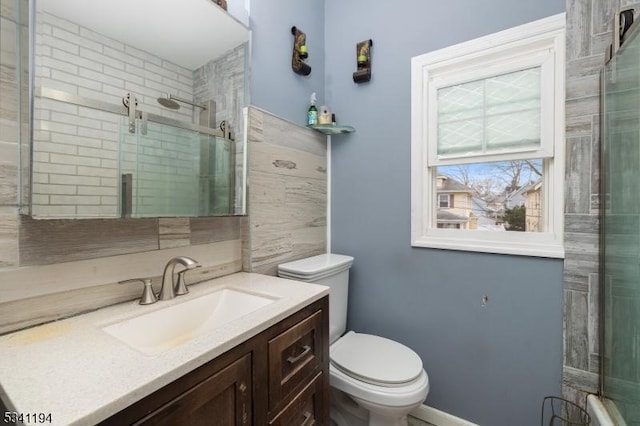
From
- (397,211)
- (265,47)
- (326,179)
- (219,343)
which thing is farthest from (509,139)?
(219,343)

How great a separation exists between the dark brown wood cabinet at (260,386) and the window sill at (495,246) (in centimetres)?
76

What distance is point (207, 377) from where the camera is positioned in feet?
2.21

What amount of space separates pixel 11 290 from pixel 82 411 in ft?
1.81

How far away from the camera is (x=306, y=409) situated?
41.0 inches

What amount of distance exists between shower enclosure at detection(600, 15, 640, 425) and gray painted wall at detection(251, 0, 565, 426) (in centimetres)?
16

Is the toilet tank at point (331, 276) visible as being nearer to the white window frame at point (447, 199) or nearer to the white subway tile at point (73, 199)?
the white window frame at point (447, 199)

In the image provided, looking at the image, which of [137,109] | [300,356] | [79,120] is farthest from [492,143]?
[79,120]

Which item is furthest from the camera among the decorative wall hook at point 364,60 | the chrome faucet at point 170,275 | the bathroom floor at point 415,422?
the decorative wall hook at point 364,60

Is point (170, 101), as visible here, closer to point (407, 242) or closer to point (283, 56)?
point (283, 56)

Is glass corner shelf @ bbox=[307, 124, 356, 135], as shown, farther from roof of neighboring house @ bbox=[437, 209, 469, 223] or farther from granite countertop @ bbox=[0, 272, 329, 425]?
granite countertop @ bbox=[0, 272, 329, 425]

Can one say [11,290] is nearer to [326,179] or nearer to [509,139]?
[326,179]

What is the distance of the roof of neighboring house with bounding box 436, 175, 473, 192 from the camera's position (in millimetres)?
1601

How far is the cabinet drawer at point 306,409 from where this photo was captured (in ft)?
3.01

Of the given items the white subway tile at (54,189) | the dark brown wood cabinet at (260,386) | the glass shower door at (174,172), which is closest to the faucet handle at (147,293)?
the glass shower door at (174,172)
